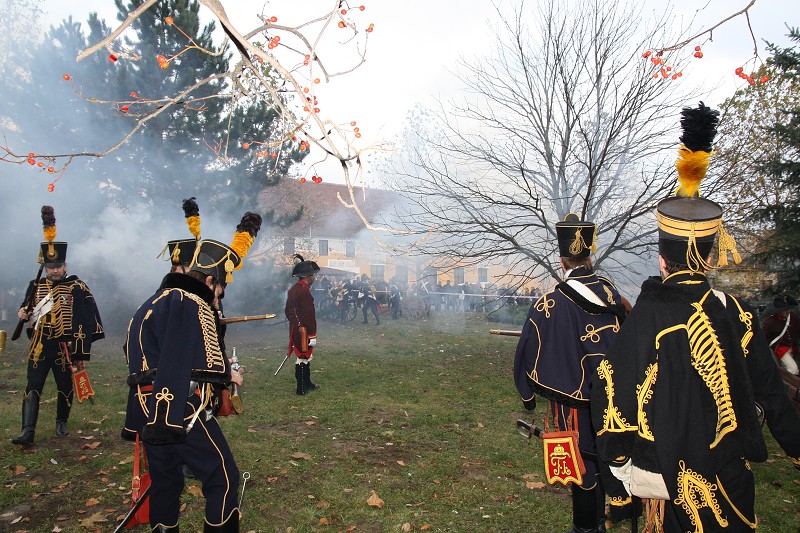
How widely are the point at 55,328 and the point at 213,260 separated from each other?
12.5ft

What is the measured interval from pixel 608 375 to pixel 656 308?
0.40m

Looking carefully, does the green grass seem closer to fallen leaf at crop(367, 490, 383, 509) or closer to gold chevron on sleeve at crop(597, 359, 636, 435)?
fallen leaf at crop(367, 490, 383, 509)

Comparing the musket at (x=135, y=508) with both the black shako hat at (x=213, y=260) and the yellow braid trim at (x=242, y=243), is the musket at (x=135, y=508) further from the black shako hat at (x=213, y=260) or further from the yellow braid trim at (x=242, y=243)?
the yellow braid trim at (x=242, y=243)

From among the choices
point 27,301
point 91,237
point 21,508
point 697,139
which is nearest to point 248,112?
point 91,237

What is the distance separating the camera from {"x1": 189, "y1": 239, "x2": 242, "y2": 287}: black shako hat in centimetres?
386

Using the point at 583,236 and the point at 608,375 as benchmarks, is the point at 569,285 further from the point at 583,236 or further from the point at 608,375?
the point at 608,375

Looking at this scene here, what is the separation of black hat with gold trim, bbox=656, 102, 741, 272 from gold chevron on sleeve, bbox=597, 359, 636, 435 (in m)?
0.67

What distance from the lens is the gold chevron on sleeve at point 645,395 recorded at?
8.27ft

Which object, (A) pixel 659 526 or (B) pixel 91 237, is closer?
(A) pixel 659 526

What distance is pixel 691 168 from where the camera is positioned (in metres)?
2.84

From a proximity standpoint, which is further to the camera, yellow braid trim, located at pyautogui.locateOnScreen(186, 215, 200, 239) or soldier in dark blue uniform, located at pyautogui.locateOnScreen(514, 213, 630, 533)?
yellow braid trim, located at pyautogui.locateOnScreen(186, 215, 200, 239)

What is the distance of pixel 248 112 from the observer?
57.8 ft

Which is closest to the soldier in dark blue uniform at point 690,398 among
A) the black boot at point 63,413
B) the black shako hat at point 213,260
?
the black shako hat at point 213,260

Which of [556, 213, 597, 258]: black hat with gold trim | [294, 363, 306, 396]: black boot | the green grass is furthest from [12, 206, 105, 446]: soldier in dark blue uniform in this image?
[556, 213, 597, 258]: black hat with gold trim
